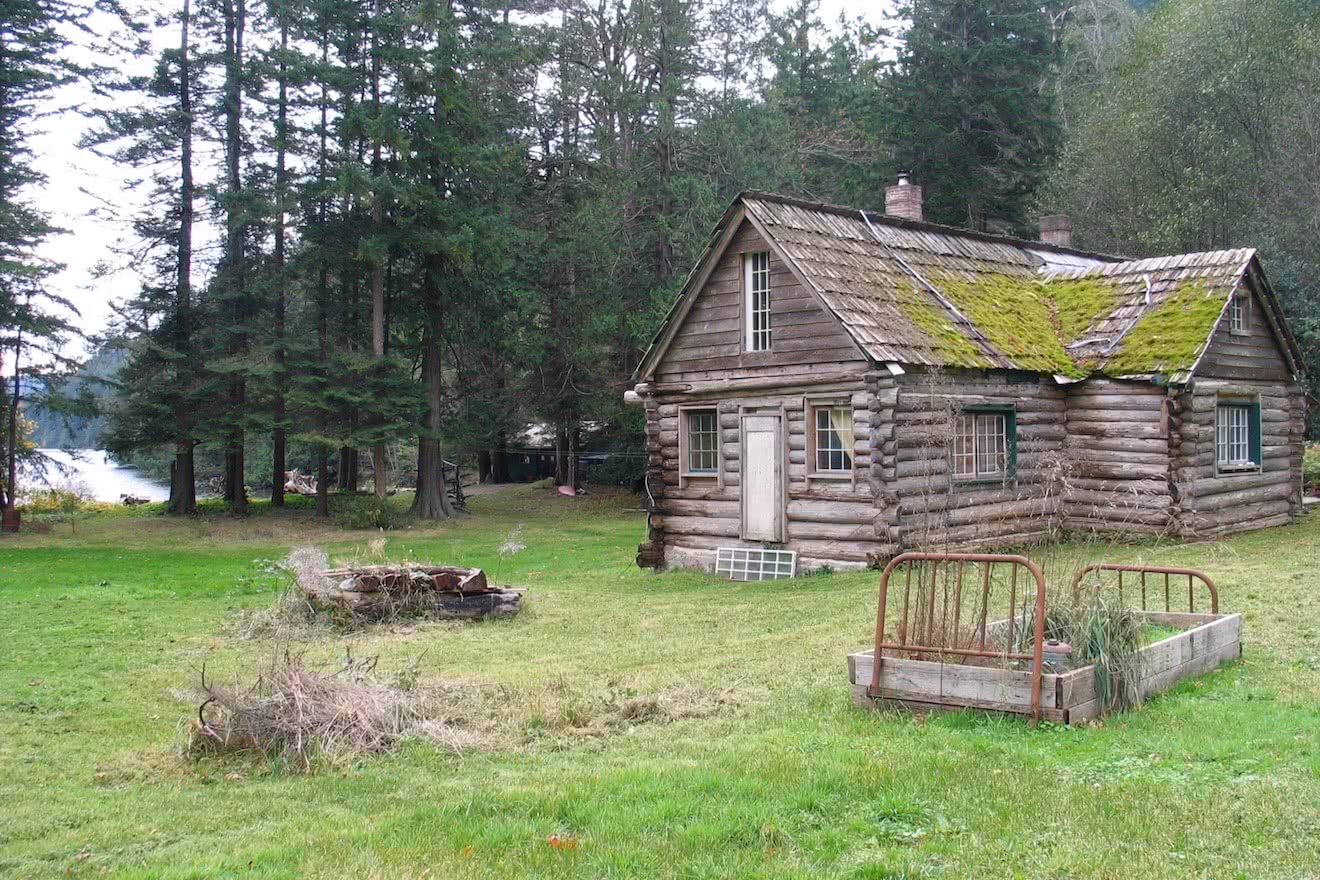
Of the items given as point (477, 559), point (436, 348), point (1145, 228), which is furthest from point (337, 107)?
point (1145, 228)

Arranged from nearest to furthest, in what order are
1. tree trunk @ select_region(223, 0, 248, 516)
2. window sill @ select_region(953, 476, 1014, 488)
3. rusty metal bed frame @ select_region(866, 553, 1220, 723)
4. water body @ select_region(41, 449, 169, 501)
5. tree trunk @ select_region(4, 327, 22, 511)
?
rusty metal bed frame @ select_region(866, 553, 1220, 723), window sill @ select_region(953, 476, 1014, 488), tree trunk @ select_region(4, 327, 22, 511), water body @ select_region(41, 449, 169, 501), tree trunk @ select_region(223, 0, 248, 516)

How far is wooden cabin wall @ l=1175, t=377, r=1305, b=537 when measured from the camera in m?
21.0

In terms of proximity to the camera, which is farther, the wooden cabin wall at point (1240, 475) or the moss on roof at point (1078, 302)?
the moss on roof at point (1078, 302)

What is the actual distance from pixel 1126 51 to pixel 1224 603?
132ft

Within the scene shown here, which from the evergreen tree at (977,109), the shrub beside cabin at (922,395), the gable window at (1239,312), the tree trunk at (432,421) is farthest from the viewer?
the evergreen tree at (977,109)

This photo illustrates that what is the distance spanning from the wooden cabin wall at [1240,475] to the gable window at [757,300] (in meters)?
7.58

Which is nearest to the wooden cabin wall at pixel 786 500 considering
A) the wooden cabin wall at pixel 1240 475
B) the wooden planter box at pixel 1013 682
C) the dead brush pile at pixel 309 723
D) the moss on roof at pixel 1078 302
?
the wooden cabin wall at pixel 1240 475

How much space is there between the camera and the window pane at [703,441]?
21578 mm

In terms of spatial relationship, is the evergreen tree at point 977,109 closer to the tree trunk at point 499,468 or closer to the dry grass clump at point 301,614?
the tree trunk at point 499,468

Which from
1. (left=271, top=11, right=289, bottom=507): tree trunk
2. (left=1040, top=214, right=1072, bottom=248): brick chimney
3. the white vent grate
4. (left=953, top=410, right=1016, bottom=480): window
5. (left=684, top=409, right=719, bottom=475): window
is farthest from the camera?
(left=271, top=11, right=289, bottom=507): tree trunk

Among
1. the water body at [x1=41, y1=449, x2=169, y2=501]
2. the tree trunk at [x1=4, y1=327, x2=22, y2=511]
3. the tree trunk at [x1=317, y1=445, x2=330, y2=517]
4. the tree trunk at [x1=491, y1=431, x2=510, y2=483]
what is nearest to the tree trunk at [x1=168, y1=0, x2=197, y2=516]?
the water body at [x1=41, y1=449, x2=169, y2=501]

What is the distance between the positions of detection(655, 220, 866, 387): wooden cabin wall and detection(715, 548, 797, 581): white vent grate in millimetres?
2980

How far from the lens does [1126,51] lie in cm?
4766

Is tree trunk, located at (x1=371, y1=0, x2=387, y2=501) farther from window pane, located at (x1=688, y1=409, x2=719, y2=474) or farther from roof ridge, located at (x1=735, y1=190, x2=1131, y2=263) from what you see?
window pane, located at (x1=688, y1=409, x2=719, y2=474)
